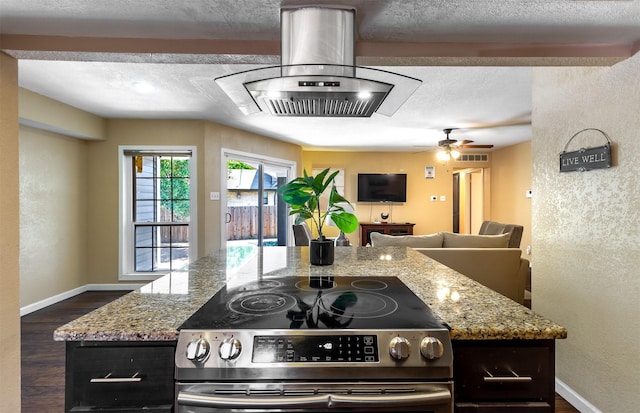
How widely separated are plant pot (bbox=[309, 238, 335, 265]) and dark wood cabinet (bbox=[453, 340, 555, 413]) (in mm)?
908

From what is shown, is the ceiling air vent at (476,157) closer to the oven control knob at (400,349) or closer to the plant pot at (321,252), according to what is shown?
the plant pot at (321,252)

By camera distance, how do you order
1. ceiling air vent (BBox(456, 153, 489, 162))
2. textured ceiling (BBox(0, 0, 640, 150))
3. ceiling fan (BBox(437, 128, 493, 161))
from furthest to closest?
ceiling air vent (BBox(456, 153, 489, 162)) < ceiling fan (BBox(437, 128, 493, 161)) < textured ceiling (BBox(0, 0, 640, 150))

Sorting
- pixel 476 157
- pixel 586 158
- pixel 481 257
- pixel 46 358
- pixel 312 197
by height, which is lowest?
pixel 46 358

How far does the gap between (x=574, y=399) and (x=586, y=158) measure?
1.42 metres

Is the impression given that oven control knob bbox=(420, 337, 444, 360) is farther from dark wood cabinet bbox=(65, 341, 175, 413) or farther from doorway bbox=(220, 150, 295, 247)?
doorway bbox=(220, 150, 295, 247)

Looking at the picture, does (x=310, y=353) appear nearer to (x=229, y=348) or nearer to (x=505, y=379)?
(x=229, y=348)

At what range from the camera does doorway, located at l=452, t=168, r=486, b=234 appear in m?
7.05

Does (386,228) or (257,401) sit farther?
(386,228)

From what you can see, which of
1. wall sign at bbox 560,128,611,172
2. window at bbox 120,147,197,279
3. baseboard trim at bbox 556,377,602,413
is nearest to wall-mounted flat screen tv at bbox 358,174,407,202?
window at bbox 120,147,197,279

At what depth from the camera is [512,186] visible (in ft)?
20.3

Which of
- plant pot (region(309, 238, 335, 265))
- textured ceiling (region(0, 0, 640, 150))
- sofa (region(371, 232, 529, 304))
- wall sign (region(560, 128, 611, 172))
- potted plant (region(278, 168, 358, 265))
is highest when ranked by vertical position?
textured ceiling (region(0, 0, 640, 150))

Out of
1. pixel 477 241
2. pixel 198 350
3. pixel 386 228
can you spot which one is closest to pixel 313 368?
pixel 198 350

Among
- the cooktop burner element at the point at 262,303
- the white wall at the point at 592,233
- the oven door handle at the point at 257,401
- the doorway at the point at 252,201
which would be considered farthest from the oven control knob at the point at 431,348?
the doorway at the point at 252,201

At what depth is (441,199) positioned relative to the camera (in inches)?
280
